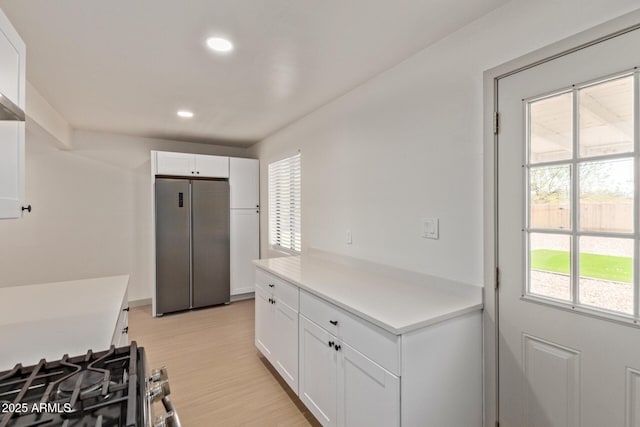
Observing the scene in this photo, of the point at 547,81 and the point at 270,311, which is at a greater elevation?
the point at 547,81

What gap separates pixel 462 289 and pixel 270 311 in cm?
150

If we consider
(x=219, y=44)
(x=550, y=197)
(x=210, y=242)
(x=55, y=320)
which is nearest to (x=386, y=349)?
(x=550, y=197)

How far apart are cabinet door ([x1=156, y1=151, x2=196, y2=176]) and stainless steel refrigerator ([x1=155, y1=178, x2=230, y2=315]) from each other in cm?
11

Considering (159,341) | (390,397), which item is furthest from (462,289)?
(159,341)

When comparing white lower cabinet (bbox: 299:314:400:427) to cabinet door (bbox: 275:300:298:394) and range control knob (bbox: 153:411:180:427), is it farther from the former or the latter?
range control knob (bbox: 153:411:180:427)

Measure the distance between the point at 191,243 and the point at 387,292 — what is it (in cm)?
309

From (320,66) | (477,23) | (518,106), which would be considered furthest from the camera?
(320,66)

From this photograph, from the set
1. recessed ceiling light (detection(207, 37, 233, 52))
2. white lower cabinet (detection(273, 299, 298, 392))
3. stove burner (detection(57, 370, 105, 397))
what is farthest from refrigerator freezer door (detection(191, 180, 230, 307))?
stove burner (detection(57, 370, 105, 397))

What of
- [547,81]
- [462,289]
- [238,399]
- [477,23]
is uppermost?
[477,23]

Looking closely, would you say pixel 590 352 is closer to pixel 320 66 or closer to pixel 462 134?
pixel 462 134

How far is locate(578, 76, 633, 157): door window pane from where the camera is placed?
3.79 ft

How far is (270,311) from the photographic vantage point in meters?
2.55

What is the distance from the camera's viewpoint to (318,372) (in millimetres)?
1854

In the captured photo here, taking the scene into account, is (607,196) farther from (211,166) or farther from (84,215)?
(84,215)
